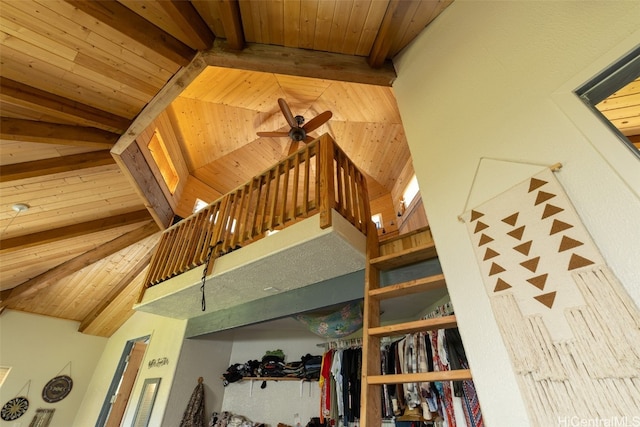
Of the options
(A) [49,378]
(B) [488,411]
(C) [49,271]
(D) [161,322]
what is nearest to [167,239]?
(D) [161,322]

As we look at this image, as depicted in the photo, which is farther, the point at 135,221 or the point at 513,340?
the point at 135,221

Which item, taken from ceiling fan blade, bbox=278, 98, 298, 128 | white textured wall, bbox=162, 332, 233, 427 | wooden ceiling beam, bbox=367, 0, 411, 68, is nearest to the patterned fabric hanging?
white textured wall, bbox=162, 332, 233, 427

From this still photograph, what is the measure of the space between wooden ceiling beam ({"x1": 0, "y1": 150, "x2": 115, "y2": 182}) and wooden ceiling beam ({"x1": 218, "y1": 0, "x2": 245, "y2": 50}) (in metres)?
1.93

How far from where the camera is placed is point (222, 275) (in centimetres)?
266

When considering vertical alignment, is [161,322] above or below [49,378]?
above

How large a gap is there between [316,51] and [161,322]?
4.77 m

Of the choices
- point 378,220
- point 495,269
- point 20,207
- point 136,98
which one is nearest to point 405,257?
point 495,269

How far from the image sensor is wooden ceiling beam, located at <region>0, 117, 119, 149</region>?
2.36 metres

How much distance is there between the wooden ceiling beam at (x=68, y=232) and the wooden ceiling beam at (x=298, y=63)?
3.03 metres

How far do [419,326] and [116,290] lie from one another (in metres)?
6.34

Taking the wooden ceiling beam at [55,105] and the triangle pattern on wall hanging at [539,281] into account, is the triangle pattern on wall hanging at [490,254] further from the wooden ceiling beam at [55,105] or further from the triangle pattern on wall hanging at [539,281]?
the wooden ceiling beam at [55,105]

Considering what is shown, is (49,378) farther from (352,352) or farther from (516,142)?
(516,142)

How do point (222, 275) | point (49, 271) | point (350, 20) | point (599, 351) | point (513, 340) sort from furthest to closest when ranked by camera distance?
point (49, 271), point (222, 275), point (350, 20), point (513, 340), point (599, 351)

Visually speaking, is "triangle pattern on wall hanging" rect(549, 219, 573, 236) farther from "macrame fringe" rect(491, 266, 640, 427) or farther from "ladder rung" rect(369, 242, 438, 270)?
"ladder rung" rect(369, 242, 438, 270)
